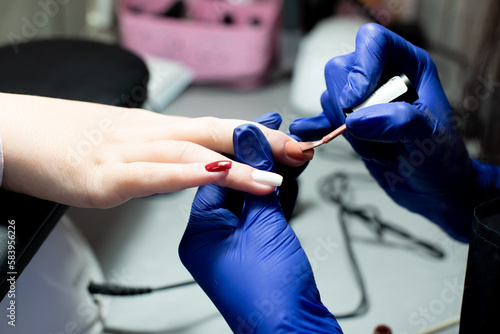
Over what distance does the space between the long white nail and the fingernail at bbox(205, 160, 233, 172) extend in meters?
0.03

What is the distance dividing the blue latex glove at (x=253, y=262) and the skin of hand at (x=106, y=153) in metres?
0.03

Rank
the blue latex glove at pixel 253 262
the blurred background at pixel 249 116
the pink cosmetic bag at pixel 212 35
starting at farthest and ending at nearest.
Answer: the pink cosmetic bag at pixel 212 35, the blurred background at pixel 249 116, the blue latex glove at pixel 253 262

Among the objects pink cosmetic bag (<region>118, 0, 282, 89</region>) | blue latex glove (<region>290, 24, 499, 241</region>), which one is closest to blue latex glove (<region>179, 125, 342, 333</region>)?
blue latex glove (<region>290, 24, 499, 241</region>)

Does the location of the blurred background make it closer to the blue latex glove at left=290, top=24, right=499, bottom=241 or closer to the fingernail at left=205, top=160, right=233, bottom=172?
the blue latex glove at left=290, top=24, right=499, bottom=241

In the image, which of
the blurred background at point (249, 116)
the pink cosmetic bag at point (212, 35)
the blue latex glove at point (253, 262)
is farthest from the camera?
the pink cosmetic bag at point (212, 35)

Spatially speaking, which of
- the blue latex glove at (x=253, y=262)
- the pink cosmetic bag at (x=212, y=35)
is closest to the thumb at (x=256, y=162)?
the blue latex glove at (x=253, y=262)

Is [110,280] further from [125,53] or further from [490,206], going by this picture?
[490,206]

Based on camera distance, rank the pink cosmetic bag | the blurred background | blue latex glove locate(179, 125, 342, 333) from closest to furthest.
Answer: blue latex glove locate(179, 125, 342, 333)
the blurred background
the pink cosmetic bag

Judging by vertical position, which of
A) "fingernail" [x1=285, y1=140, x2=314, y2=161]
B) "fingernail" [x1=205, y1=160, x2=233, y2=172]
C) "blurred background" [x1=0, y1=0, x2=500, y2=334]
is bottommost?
"blurred background" [x1=0, y1=0, x2=500, y2=334]

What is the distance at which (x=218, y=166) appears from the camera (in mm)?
467

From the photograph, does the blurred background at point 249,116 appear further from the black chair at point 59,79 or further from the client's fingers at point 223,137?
the client's fingers at point 223,137

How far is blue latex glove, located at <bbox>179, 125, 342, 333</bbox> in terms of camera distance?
439mm

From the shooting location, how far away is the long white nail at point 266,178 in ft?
1.56

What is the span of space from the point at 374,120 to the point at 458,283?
1.42 ft
